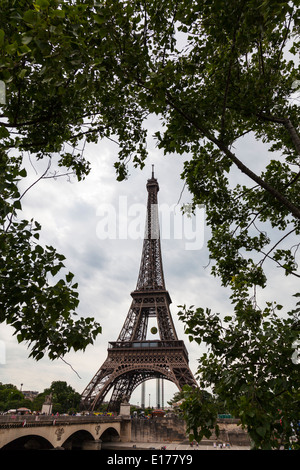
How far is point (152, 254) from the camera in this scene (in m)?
61.9

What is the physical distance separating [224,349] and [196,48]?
5.75m

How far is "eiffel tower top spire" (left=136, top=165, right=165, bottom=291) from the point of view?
191ft

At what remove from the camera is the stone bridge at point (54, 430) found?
21391mm

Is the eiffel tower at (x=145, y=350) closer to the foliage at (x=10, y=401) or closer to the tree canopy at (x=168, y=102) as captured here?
the foliage at (x=10, y=401)

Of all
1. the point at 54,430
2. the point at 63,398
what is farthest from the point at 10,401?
the point at 54,430

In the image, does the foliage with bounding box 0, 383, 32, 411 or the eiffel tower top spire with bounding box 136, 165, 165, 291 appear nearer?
the eiffel tower top spire with bounding box 136, 165, 165, 291

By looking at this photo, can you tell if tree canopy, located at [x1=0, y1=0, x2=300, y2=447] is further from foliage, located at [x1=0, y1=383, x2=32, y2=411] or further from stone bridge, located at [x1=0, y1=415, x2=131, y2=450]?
Answer: foliage, located at [x1=0, y1=383, x2=32, y2=411]

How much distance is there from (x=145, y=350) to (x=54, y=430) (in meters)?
22.4

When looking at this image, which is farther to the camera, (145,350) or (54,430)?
(145,350)

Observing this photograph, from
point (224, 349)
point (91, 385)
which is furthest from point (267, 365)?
point (91, 385)

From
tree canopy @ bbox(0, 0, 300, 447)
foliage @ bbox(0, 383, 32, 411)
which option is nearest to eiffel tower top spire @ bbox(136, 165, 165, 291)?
foliage @ bbox(0, 383, 32, 411)

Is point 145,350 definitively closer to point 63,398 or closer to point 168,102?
point 63,398

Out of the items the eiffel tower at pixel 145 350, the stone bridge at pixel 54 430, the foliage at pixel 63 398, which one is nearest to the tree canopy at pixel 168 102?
the stone bridge at pixel 54 430

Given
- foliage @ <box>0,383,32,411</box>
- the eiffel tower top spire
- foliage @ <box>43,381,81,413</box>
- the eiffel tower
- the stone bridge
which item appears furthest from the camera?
foliage @ <box>43,381,81,413</box>
